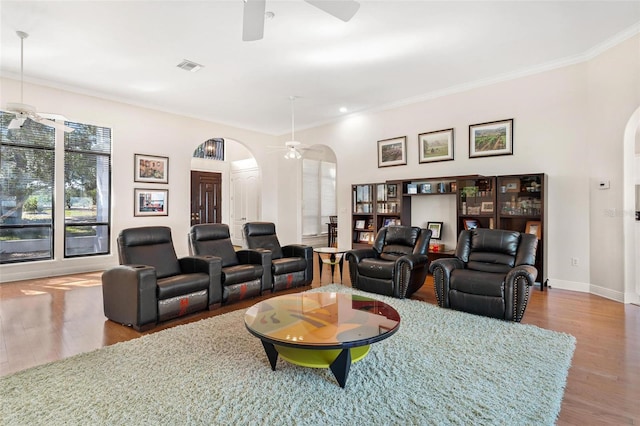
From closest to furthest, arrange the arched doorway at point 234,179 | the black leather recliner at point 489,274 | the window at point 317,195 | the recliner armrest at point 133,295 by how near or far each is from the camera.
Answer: the recliner armrest at point 133,295
the black leather recliner at point 489,274
the window at point 317,195
the arched doorway at point 234,179

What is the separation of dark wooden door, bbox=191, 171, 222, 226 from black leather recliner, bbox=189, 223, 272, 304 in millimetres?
5909

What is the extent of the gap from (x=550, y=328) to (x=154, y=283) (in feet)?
13.3

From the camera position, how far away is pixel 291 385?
7.54 ft

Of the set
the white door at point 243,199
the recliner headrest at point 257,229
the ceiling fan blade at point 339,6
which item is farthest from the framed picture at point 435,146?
the white door at point 243,199

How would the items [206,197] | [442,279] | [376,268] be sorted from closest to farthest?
[442,279] → [376,268] → [206,197]

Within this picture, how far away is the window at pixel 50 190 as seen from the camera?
5617mm

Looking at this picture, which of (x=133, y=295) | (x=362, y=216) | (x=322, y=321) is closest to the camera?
(x=322, y=321)

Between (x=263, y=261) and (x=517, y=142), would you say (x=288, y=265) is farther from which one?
(x=517, y=142)

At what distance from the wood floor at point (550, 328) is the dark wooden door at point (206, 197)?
5.33m

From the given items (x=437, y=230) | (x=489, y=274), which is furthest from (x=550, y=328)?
(x=437, y=230)

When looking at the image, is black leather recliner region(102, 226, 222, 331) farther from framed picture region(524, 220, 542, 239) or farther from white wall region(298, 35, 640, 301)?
framed picture region(524, 220, 542, 239)

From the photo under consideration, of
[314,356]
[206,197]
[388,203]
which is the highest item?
[206,197]

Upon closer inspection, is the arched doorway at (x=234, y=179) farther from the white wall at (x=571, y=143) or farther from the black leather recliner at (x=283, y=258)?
the white wall at (x=571, y=143)

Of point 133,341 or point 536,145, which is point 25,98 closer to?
point 133,341
